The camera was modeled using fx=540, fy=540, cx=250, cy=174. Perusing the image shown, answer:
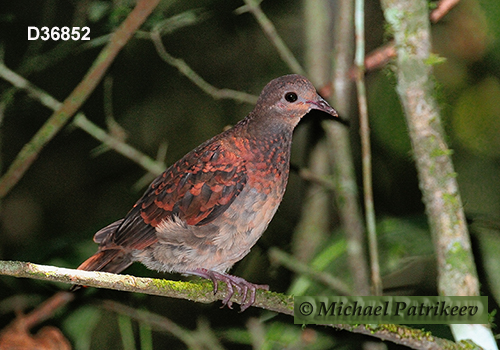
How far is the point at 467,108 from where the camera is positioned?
3.23 metres

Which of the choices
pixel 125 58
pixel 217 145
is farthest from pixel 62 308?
pixel 125 58

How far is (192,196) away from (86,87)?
2.83ft

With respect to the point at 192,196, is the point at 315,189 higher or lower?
higher

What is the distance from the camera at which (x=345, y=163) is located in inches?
104

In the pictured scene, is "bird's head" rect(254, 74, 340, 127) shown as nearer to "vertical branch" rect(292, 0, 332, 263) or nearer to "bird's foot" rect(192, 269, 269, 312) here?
"bird's foot" rect(192, 269, 269, 312)

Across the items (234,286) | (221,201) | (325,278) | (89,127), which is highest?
(89,127)

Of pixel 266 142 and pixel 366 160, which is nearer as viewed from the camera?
pixel 366 160

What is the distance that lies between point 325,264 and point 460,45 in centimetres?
177

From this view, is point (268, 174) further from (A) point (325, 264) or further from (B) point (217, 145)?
(A) point (325, 264)

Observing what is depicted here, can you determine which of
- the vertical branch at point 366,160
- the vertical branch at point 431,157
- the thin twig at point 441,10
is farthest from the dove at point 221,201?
the thin twig at point 441,10

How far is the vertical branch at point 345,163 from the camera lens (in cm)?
251

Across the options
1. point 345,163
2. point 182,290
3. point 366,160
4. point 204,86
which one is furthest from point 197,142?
point 182,290

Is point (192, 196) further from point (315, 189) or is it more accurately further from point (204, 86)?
point (315, 189)

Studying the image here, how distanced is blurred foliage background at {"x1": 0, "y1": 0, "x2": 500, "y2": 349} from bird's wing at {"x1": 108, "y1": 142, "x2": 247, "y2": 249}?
0.74 meters
